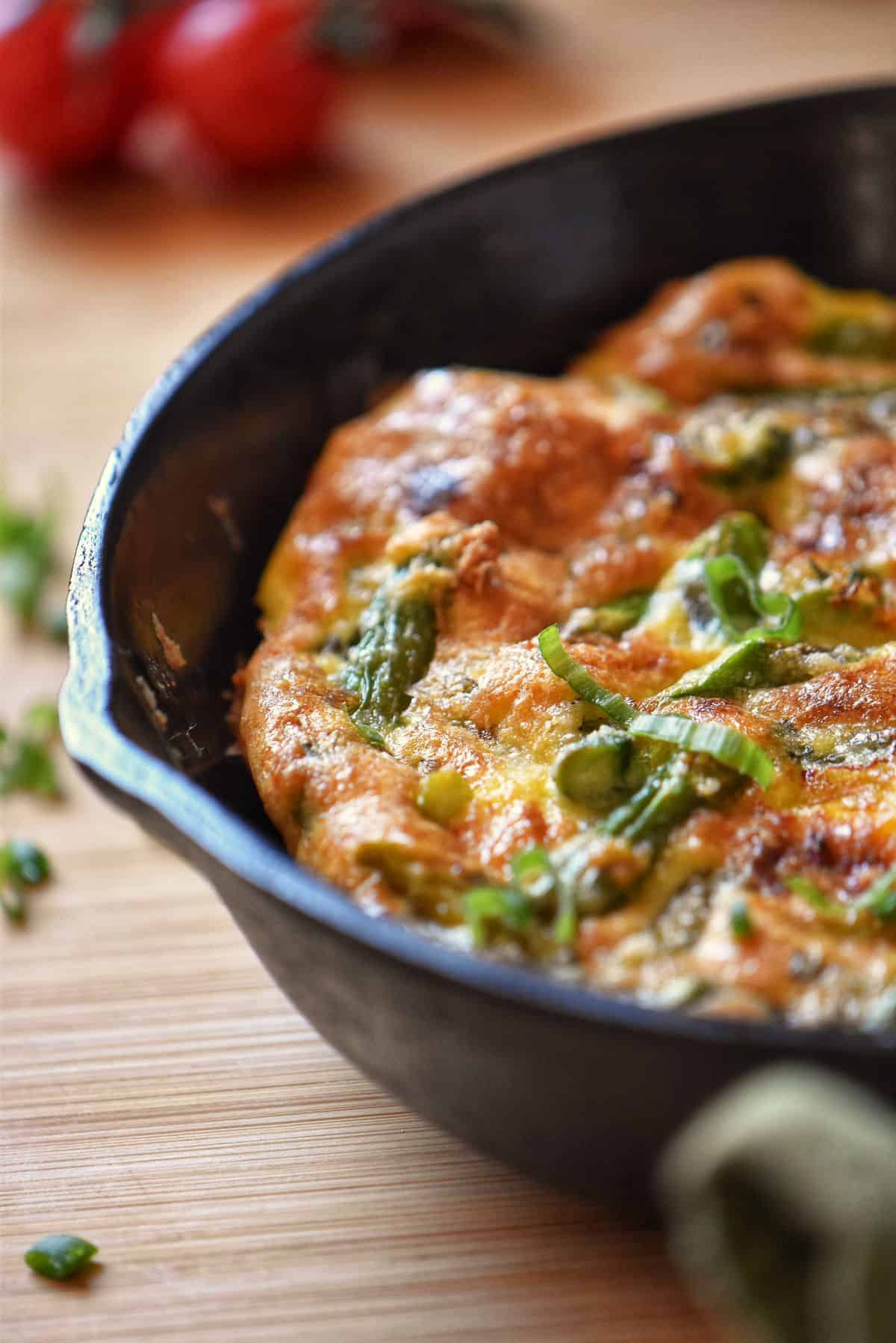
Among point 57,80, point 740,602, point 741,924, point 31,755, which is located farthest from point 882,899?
point 57,80

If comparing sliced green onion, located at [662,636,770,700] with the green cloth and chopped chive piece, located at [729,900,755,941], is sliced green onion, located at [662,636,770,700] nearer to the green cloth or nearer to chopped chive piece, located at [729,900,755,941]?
chopped chive piece, located at [729,900,755,941]

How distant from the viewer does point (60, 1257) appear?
172 centimetres

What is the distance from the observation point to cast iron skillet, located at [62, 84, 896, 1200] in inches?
53.2

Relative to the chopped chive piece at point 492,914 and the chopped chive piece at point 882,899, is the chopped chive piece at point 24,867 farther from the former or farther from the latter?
the chopped chive piece at point 882,899

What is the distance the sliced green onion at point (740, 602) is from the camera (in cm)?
204

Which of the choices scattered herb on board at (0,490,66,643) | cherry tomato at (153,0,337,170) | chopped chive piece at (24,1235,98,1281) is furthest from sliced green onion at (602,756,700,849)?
cherry tomato at (153,0,337,170)

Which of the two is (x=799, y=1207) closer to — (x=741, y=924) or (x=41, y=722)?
(x=741, y=924)

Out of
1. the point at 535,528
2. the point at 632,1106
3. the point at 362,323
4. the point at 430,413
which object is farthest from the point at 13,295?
the point at 632,1106

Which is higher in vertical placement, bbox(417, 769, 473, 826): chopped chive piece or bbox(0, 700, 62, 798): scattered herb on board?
bbox(417, 769, 473, 826): chopped chive piece

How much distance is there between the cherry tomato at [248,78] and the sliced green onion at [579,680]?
104 inches

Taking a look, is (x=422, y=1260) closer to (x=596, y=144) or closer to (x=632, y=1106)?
(x=632, y=1106)

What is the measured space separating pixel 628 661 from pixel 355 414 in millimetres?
875

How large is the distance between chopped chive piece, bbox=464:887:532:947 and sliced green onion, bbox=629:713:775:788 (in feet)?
0.98

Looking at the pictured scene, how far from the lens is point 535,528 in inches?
89.7
